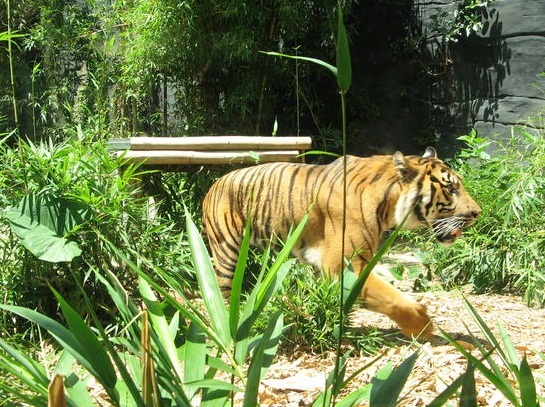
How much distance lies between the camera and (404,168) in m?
4.19

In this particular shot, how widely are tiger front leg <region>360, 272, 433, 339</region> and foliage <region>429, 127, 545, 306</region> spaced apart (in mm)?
1375

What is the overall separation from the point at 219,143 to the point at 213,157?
4.0 inches

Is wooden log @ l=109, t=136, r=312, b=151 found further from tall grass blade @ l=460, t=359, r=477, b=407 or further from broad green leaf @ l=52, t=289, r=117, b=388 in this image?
tall grass blade @ l=460, t=359, r=477, b=407

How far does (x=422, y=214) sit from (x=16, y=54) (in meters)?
7.90

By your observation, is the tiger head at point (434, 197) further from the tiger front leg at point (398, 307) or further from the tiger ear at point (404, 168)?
the tiger front leg at point (398, 307)

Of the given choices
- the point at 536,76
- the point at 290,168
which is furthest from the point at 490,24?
the point at 290,168

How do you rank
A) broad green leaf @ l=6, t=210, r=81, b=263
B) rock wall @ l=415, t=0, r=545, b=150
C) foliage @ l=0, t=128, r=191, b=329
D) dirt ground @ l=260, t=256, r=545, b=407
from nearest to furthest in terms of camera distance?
dirt ground @ l=260, t=256, r=545, b=407 → broad green leaf @ l=6, t=210, r=81, b=263 → foliage @ l=0, t=128, r=191, b=329 → rock wall @ l=415, t=0, r=545, b=150

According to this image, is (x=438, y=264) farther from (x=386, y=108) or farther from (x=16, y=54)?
(x=16, y=54)

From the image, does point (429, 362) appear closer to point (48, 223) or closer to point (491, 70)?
point (48, 223)

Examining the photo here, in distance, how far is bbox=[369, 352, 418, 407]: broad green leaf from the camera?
155 cm

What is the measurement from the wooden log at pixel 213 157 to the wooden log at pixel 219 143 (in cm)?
3

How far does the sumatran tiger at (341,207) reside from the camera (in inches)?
161

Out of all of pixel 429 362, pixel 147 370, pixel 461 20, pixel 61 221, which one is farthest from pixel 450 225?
pixel 461 20

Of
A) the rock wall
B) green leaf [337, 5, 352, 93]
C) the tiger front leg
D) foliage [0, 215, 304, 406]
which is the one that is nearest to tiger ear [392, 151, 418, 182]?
the tiger front leg
